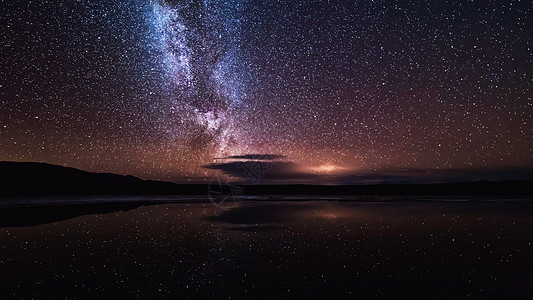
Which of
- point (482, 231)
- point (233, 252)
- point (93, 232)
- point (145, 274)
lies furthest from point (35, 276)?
point (482, 231)

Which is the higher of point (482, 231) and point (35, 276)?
point (482, 231)

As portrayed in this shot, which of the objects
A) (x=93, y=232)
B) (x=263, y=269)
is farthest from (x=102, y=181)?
(x=263, y=269)

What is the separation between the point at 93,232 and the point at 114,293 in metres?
8.59

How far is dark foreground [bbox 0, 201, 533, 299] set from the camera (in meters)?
7.02

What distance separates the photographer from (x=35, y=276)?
7984mm

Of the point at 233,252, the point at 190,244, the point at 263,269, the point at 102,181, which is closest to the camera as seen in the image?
the point at 263,269

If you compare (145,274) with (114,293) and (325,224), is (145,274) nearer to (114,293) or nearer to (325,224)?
(114,293)

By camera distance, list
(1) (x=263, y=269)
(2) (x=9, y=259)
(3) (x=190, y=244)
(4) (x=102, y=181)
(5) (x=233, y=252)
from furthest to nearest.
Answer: (4) (x=102, y=181), (3) (x=190, y=244), (5) (x=233, y=252), (2) (x=9, y=259), (1) (x=263, y=269)

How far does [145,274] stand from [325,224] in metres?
10.3

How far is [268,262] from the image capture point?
9.30 meters

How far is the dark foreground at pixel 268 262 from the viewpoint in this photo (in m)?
7.02

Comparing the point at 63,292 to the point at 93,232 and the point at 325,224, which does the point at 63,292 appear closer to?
the point at 93,232

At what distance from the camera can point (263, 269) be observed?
8555 millimetres

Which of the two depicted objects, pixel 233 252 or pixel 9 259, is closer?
pixel 9 259
